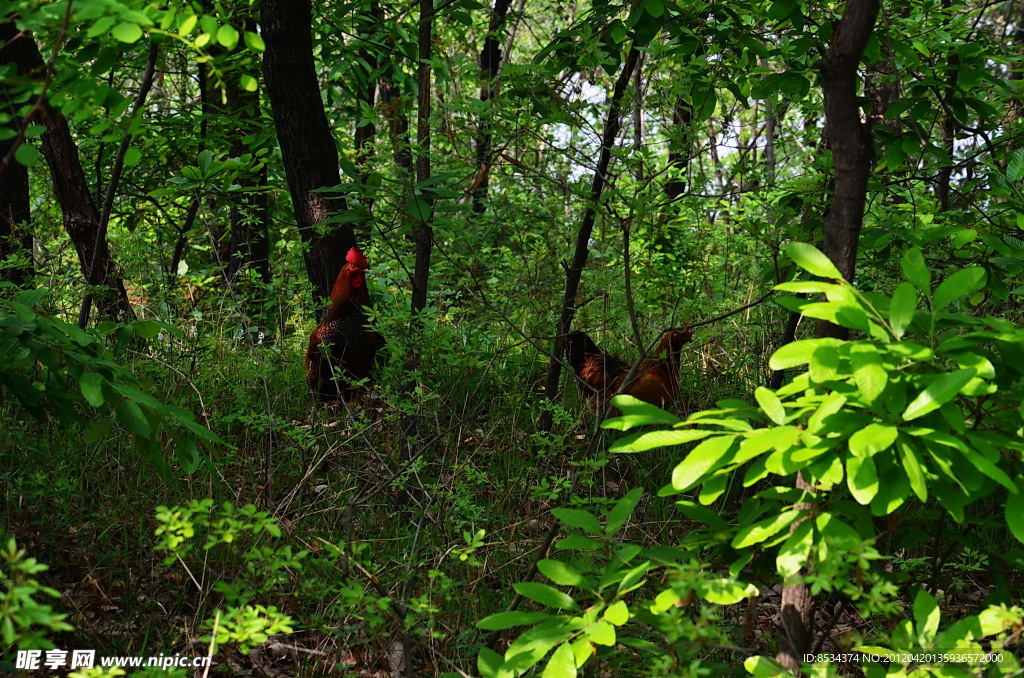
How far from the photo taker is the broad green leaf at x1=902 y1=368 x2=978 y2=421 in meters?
1.60

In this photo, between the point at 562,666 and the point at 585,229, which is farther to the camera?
the point at 585,229

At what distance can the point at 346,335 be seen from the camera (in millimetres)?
4535

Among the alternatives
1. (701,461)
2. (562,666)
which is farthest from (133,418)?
(701,461)

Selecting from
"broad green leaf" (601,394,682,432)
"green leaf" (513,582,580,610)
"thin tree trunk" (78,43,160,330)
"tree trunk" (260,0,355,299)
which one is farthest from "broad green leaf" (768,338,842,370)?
"tree trunk" (260,0,355,299)

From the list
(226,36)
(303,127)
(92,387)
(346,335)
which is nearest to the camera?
(226,36)

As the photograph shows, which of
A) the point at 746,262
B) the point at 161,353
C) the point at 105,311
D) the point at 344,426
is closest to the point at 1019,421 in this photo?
the point at 344,426

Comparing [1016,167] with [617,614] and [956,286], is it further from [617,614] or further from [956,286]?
[617,614]

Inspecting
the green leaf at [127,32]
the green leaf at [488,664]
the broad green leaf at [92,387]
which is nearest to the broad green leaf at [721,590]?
the green leaf at [488,664]

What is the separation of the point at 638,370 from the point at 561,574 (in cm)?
269

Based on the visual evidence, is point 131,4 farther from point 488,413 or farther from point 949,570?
point 949,570

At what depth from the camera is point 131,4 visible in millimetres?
1968

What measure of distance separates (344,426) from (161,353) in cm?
157

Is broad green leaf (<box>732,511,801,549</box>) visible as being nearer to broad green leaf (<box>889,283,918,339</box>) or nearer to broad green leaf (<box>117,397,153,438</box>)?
broad green leaf (<box>889,283,918,339</box>)

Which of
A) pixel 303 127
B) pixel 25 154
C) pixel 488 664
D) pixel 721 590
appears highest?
pixel 303 127
